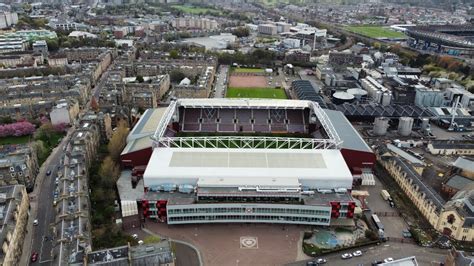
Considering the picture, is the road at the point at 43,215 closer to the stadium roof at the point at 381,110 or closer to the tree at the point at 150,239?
the tree at the point at 150,239

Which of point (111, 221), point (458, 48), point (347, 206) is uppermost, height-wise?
point (458, 48)

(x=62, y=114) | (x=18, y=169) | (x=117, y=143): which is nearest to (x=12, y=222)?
(x=18, y=169)

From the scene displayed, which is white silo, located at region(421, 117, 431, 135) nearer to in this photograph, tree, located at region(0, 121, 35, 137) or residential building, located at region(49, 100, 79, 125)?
residential building, located at region(49, 100, 79, 125)

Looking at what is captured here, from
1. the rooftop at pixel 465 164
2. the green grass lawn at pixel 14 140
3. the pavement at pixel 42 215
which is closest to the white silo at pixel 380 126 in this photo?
the rooftop at pixel 465 164

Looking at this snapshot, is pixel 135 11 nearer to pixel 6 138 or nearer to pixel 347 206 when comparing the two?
pixel 6 138

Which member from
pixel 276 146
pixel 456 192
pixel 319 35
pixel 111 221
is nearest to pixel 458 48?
pixel 319 35
